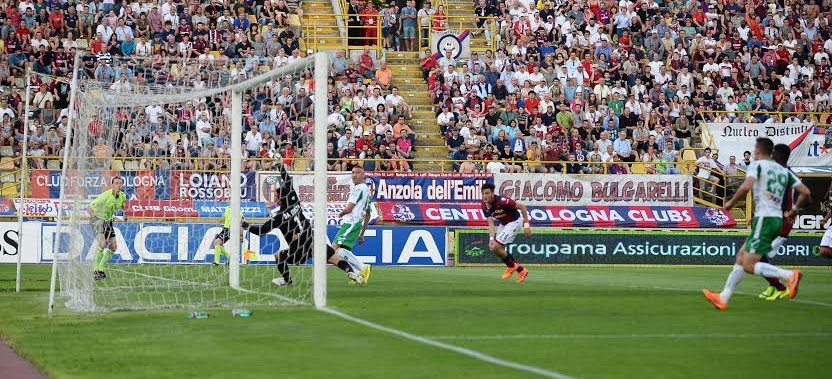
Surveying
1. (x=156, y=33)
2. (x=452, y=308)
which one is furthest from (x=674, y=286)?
(x=156, y=33)

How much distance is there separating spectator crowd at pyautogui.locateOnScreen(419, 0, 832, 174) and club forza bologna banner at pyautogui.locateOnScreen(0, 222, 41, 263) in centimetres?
1171

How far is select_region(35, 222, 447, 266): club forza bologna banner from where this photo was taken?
2889cm

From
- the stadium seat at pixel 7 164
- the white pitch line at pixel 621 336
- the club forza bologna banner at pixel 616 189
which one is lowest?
the white pitch line at pixel 621 336

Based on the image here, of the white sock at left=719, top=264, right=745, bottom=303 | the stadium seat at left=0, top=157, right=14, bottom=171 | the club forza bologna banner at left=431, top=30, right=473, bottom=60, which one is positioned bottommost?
the white sock at left=719, top=264, right=745, bottom=303

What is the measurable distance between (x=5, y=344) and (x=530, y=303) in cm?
776

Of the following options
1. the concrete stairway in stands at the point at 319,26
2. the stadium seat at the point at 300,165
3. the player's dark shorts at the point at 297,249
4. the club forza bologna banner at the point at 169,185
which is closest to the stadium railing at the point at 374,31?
the concrete stairway in stands at the point at 319,26

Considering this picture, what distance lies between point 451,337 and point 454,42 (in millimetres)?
28598

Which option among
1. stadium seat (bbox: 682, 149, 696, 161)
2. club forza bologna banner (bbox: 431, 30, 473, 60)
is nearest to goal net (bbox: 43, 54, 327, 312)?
club forza bologna banner (bbox: 431, 30, 473, 60)

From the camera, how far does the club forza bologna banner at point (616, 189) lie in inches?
1380

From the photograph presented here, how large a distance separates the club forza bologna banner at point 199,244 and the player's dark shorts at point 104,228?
164 inches

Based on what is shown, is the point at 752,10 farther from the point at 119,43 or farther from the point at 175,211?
the point at 175,211

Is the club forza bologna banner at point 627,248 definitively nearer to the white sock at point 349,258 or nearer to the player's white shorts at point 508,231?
the player's white shorts at point 508,231

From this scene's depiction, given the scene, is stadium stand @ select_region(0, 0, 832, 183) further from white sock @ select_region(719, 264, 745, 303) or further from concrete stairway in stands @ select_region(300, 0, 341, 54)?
white sock @ select_region(719, 264, 745, 303)

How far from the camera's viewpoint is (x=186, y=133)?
23875 mm
